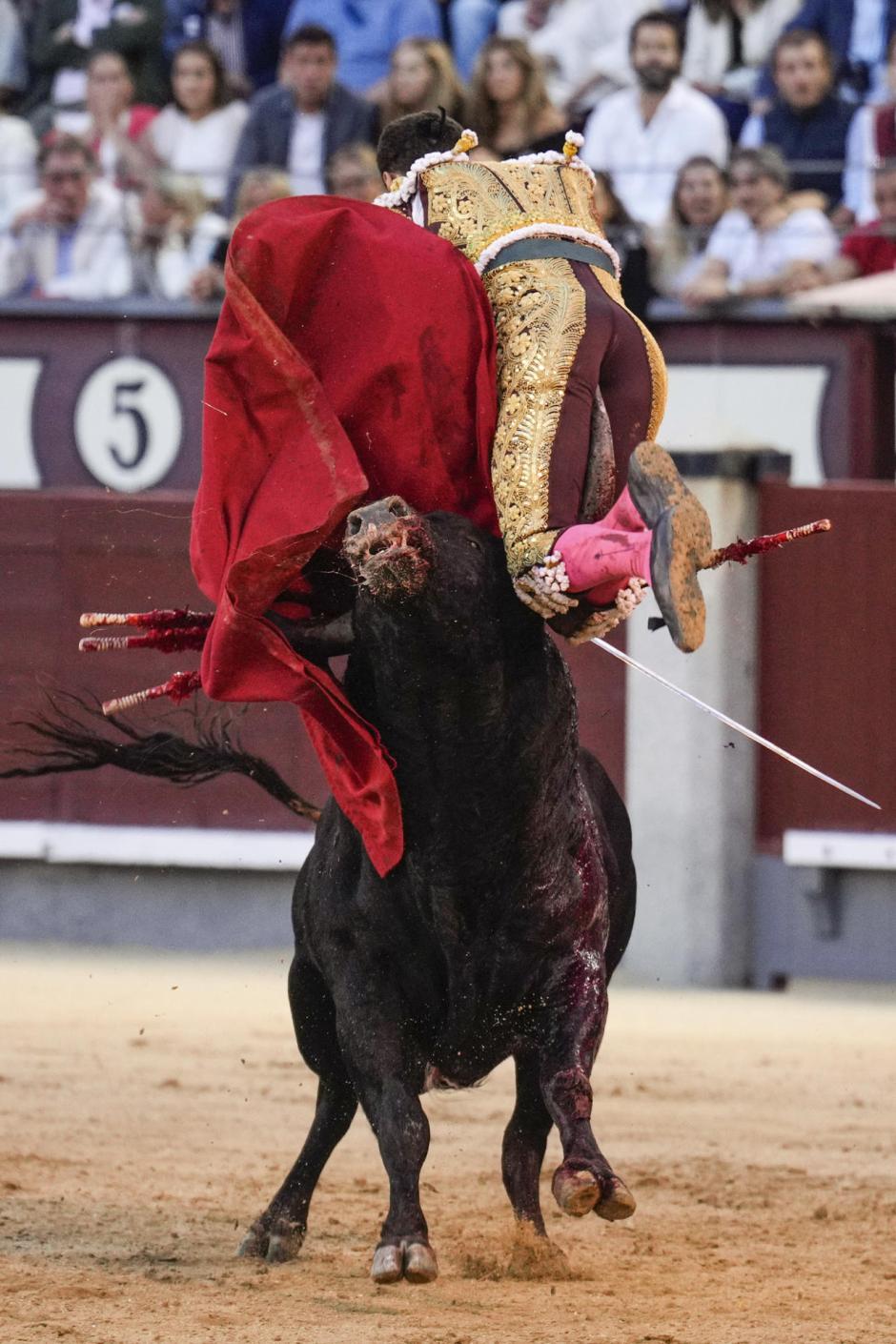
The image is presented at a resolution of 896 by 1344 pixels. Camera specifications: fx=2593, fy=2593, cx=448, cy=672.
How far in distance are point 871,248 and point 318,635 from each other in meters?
4.64

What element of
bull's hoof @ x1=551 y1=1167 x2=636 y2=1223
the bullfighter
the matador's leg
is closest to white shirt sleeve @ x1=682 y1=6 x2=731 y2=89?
the bullfighter

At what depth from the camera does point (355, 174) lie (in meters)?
8.34

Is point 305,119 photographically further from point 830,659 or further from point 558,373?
point 558,373

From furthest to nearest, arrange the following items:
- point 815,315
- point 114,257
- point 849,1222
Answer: point 114,257, point 815,315, point 849,1222

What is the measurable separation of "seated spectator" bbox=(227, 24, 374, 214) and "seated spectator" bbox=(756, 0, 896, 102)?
5.02 ft

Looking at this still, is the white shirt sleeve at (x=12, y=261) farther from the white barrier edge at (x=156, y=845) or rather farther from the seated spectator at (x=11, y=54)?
the white barrier edge at (x=156, y=845)

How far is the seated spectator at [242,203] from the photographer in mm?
8602

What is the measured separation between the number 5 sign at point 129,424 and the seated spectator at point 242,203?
0.42 meters

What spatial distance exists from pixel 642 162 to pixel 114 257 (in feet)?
6.24

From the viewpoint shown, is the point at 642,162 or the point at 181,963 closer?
the point at 181,963

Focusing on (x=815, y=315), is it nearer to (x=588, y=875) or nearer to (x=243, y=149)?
(x=243, y=149)

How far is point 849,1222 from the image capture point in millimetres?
4777

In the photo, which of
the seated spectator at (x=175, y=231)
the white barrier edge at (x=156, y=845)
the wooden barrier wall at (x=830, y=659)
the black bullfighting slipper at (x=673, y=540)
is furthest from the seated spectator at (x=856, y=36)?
the black bullfighting slipper at (x=673, y=540)

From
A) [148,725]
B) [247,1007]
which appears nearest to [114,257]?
[247,1007]
